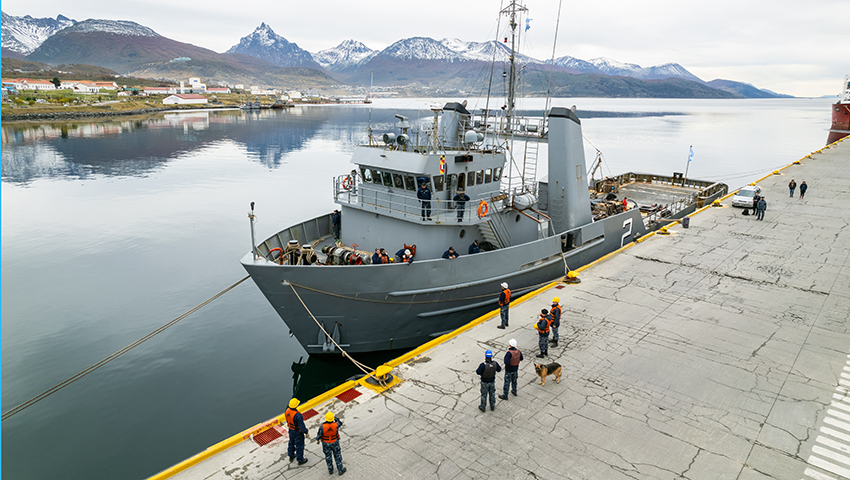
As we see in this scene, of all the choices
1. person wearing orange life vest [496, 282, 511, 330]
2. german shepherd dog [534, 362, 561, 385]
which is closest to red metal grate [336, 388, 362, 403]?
german shepherd dog [534, 362, 561, 385]

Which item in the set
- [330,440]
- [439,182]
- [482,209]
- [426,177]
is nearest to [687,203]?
[482,209]

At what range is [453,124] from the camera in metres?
17.6

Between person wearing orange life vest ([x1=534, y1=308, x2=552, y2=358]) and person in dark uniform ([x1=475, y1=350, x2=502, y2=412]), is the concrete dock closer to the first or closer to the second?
person in dark uniform ([x1=475, y1=350, x2=502, y2=412])

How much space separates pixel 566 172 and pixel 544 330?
8.90m

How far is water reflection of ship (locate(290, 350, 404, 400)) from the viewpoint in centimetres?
1407

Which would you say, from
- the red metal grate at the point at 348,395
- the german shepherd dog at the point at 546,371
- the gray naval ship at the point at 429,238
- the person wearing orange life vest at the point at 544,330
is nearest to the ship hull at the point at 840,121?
the gray naval ship at the point at 429,238

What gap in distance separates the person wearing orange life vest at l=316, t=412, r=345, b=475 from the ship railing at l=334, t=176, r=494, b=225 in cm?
777

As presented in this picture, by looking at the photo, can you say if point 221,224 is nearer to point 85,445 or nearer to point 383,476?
point 85,445

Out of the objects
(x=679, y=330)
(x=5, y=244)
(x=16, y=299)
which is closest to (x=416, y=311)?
(x=679, y=330)

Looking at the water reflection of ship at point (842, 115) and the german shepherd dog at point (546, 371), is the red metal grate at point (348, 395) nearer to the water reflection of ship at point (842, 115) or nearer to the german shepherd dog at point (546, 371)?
the german shepherd dog at point (546, 371)

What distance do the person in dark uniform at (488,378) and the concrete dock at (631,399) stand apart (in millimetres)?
251

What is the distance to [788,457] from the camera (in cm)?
827

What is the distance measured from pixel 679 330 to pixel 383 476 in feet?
30.7

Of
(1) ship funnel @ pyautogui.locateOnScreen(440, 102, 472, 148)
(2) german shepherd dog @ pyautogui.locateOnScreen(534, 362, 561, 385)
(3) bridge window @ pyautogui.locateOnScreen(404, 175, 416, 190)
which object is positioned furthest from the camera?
(1) ship funnel @ pyautogui.locateOnScreen(440, 102, 472, 148)
